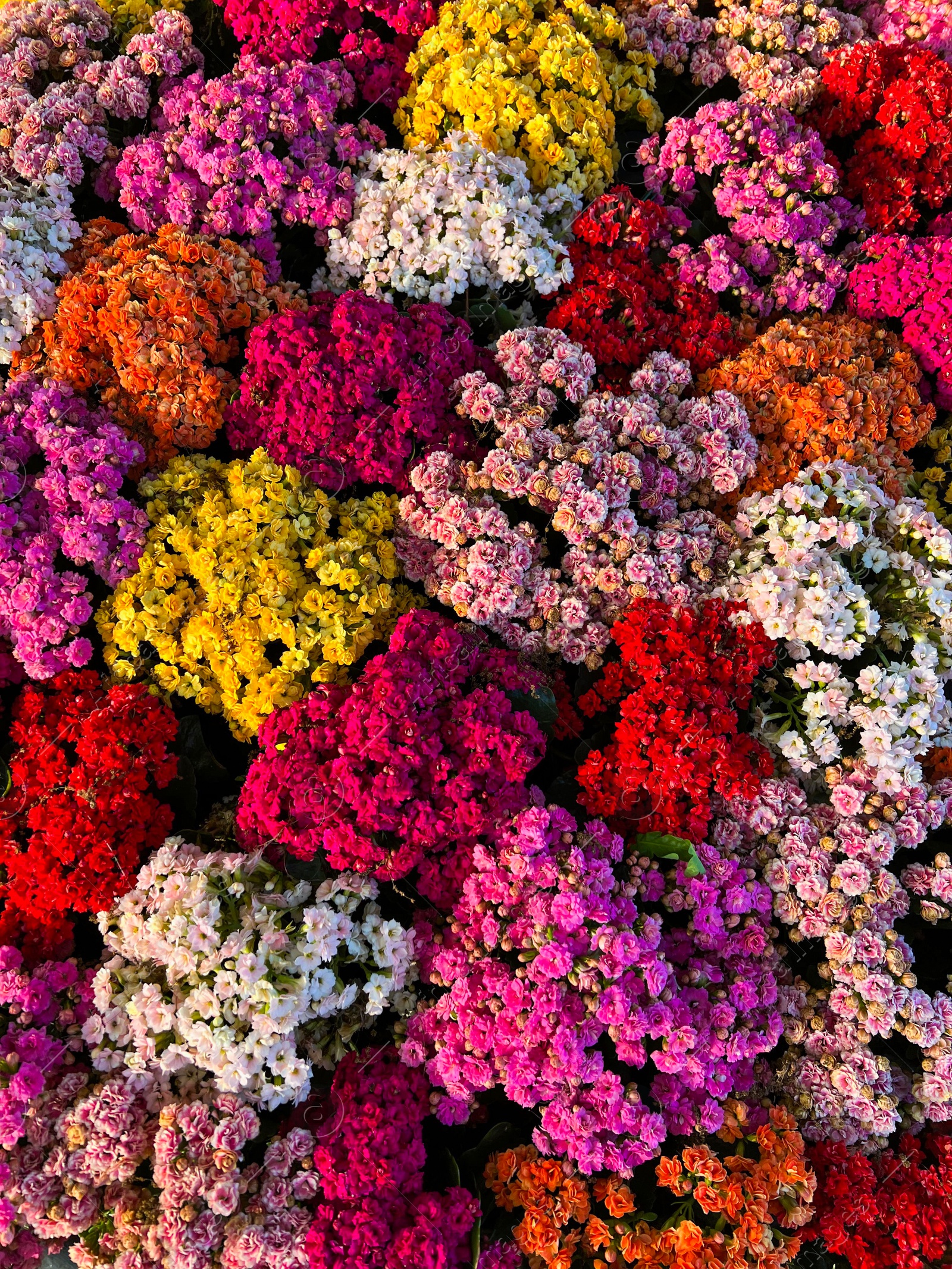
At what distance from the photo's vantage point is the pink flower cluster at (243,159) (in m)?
3.64

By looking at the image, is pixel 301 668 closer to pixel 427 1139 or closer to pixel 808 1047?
pixel 427 1139

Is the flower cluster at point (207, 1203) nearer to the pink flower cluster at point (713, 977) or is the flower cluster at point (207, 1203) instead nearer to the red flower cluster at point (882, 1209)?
the pink flower cluster at point (713, 977)

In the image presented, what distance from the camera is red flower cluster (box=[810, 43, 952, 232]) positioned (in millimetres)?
4039

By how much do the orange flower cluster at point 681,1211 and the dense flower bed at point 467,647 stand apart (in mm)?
15

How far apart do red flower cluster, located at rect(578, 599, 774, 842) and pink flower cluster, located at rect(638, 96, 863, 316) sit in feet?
5.61

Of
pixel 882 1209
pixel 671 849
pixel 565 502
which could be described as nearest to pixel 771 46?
pixel 565 502

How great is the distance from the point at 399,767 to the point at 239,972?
0.81 meters

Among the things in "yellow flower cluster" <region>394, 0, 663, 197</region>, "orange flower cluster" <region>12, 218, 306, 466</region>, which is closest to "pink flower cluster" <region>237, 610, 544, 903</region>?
"orange flower cluster" <region>12, 218, 306, 466</region>

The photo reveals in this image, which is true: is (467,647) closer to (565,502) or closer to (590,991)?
(565,502)

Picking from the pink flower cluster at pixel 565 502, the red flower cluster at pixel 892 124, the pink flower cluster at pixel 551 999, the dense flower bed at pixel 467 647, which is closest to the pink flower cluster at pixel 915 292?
the dense flower bed at pixel 467 647

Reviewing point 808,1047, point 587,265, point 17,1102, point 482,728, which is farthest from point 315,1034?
point 587,265

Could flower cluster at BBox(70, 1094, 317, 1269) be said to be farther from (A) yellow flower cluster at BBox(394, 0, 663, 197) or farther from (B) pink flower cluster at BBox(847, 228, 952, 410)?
(B) pink flower cluster at BBox(847, 228, 952, 410)

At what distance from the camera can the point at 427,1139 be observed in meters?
3.06

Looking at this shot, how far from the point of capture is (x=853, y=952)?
2.98m
